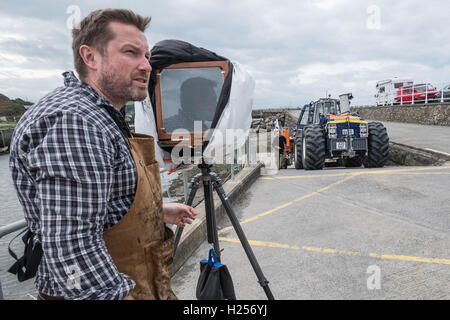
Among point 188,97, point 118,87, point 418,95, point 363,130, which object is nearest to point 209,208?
point 188,97

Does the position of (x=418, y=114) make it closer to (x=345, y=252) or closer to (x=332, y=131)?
(x=332, y=131)

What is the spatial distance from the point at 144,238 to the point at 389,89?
3211cm

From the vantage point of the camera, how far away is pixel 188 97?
209 cm

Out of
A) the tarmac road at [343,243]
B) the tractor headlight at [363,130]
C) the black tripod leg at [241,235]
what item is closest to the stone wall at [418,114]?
the tractor headlight at [363,130]

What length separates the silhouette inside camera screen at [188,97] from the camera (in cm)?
201

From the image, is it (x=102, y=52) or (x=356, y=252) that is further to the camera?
(x=356, y=252)

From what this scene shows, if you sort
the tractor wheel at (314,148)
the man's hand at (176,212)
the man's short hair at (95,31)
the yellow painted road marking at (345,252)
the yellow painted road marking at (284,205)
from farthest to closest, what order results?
the tractor wheel at (314,148) → the yellow painted road marking at (284,205) → the yellow painted road marking at (345,252) → the man's hand at (176,212) → the man's short hair at (95,31)

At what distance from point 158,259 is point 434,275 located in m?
2.61

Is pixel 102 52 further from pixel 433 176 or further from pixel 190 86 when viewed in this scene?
pixel 433 176

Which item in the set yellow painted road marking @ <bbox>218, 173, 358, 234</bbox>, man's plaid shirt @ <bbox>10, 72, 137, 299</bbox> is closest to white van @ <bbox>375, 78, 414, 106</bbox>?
yellow painted road marking @ <bbox>218, 173, 358, 234</bbox>

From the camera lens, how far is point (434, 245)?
10.8 feet

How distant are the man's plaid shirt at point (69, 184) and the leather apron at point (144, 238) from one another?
0.15 m

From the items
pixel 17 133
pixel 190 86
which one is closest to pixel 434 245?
pixel 190 86

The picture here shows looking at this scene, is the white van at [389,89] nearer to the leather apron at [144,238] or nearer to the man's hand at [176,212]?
the man's hand at [176,212]
